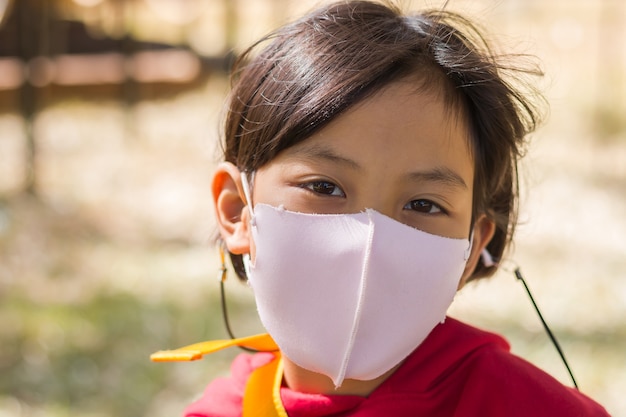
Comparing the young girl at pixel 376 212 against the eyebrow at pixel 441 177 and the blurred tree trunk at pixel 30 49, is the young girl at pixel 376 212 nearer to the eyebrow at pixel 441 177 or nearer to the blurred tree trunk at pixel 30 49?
the eyebrow at pixel 441 177

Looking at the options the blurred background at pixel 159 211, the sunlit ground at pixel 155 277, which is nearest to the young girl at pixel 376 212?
the blurred background at pixel 159 211

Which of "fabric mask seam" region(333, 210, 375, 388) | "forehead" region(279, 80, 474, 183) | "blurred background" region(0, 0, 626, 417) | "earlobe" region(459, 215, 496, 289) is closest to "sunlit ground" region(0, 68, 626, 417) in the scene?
"blurred background" region(0, 0, 626, 417)

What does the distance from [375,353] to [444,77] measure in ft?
1.74

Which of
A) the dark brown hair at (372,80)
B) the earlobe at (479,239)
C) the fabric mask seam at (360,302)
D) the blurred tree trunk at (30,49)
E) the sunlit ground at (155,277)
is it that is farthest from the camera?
the blurred tree trunk at (30,49)

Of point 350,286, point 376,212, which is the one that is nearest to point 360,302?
point 350,286

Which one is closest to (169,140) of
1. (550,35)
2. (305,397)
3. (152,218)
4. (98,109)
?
(98,109)

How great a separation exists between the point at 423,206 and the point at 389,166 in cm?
12

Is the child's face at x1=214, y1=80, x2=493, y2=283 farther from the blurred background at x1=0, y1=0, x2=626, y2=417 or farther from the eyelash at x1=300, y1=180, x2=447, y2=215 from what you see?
the blurred background at x1=0, y1=0, x2=626, y2=417

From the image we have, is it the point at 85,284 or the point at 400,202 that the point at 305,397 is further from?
the point at 85,284

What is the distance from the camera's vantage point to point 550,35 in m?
9.61

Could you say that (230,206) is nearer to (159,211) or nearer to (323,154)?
(323,154)

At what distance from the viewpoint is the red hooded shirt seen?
174cm

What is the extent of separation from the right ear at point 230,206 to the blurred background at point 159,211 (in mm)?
444

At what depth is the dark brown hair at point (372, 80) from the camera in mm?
1767
